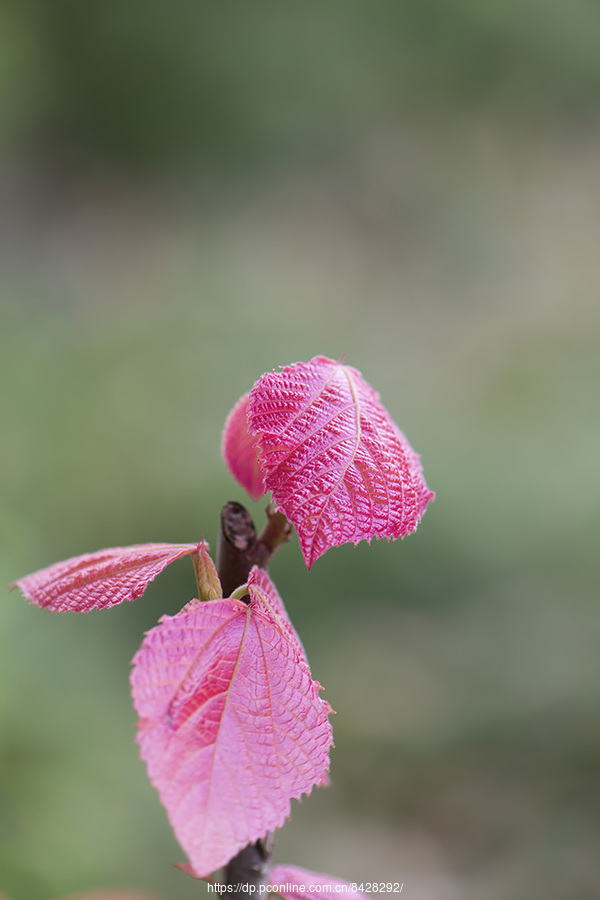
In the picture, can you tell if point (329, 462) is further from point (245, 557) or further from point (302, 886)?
point (302, 886)

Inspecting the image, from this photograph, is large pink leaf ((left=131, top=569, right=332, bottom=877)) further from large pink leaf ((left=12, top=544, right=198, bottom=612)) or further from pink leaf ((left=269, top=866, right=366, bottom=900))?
pink leaf ((left=269, top=866, right=366, bottom=900))

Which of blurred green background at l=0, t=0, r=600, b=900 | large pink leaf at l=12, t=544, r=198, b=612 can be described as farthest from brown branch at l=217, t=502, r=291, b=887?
blurred green background at l=0, t=0, r=600, b=900

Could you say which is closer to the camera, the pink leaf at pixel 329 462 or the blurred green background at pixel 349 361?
the pink leaf at pixel 329 462

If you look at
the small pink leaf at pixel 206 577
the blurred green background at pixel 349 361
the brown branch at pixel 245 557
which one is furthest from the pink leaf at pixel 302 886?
the blurred green background at pixel 349 361

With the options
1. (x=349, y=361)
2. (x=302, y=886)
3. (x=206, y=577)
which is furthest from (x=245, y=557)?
(x=349, y=361)

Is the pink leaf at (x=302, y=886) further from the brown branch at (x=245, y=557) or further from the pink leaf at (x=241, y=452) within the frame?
the pink leaf at (x=241, y=452)

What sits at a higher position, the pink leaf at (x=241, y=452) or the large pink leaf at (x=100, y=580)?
the pink leaf at (x=241, y=452)

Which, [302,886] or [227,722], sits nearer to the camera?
[227,722]
